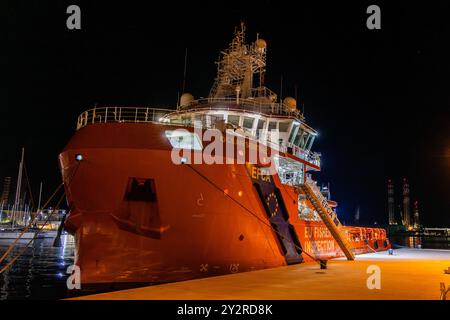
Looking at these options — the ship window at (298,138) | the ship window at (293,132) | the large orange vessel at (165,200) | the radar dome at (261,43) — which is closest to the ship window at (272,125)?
the ship window at (293,132)

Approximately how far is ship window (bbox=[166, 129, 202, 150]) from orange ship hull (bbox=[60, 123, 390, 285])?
0.35 meters

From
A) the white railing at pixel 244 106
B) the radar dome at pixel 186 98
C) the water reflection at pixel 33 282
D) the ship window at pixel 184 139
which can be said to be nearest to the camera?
the ship window at pixel 184 139

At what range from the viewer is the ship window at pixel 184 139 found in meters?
12.1

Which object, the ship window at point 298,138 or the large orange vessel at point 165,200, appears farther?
the ship window at point 298,138

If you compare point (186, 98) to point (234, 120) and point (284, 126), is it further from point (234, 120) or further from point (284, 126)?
point (284, 126)

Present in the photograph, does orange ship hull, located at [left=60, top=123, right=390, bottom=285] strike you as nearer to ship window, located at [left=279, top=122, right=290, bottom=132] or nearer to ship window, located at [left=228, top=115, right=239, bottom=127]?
ship window, located at [left=228, top=115, right=239, bottom=127]

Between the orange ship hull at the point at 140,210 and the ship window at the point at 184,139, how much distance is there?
0.35 meters

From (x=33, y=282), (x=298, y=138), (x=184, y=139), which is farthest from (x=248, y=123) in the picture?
(x=33, y=282)

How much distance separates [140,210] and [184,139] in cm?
261

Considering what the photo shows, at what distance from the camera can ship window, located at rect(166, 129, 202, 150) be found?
12133 mm

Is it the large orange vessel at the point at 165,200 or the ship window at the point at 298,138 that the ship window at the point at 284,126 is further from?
the large orange vessel at the point at 165,200

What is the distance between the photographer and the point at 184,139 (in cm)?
1258
